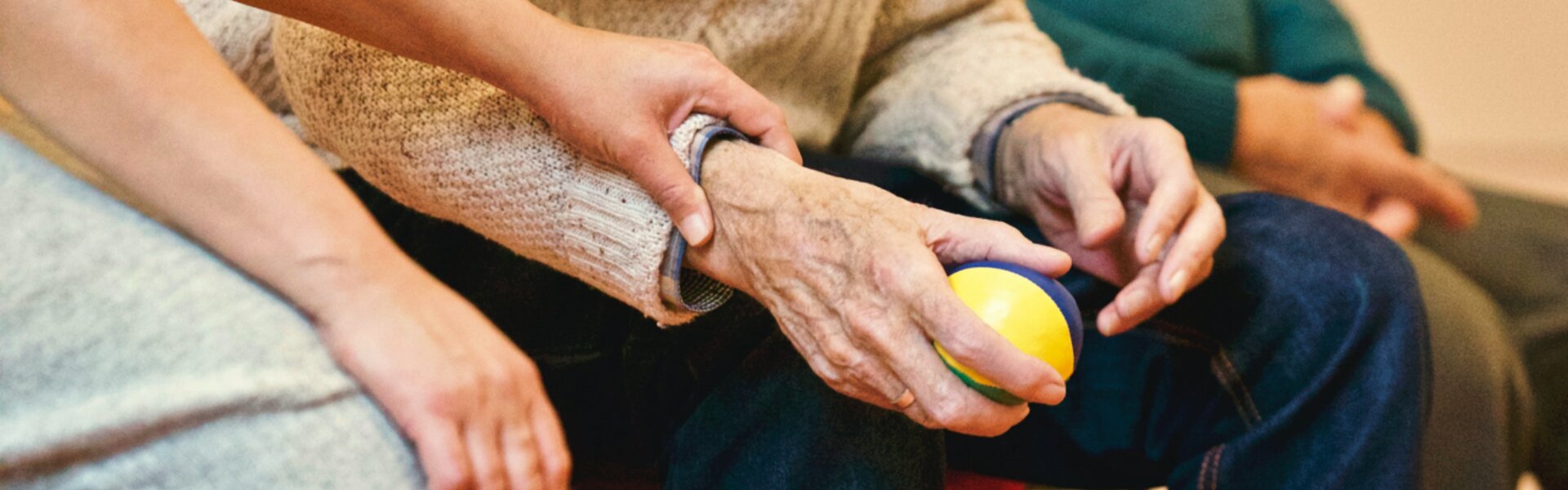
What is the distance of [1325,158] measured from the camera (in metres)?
1.37

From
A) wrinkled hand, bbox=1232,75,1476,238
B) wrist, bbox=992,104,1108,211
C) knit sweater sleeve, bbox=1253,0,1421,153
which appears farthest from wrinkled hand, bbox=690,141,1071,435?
knit sweater sleeve, bbox=1253,0,1421,153

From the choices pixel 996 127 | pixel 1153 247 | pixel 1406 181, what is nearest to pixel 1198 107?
pixel 1406 181

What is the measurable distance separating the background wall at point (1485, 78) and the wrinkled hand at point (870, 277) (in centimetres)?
190

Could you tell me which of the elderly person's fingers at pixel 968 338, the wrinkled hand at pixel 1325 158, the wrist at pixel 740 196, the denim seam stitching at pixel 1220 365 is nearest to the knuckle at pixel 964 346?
the elderly person's fingers at pixel 968 338

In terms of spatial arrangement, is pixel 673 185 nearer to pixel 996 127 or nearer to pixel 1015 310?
pixel 1015 310

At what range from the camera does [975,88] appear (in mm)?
828

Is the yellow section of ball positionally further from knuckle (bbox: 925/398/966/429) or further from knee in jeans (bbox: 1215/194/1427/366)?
knee in jeans (bbox: 1215/194/1427/366)

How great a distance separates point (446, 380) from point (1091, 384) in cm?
51

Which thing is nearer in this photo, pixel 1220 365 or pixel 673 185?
pixel 673 185

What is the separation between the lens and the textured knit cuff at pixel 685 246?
0.58 m

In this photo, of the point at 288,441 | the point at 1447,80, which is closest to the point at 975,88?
the point at 288,441

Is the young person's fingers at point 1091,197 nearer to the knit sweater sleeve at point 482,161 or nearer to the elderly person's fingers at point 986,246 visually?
the elderly person's fingers at point 986,246

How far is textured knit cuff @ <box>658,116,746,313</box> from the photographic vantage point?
58 cm

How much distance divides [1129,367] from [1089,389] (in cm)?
3
